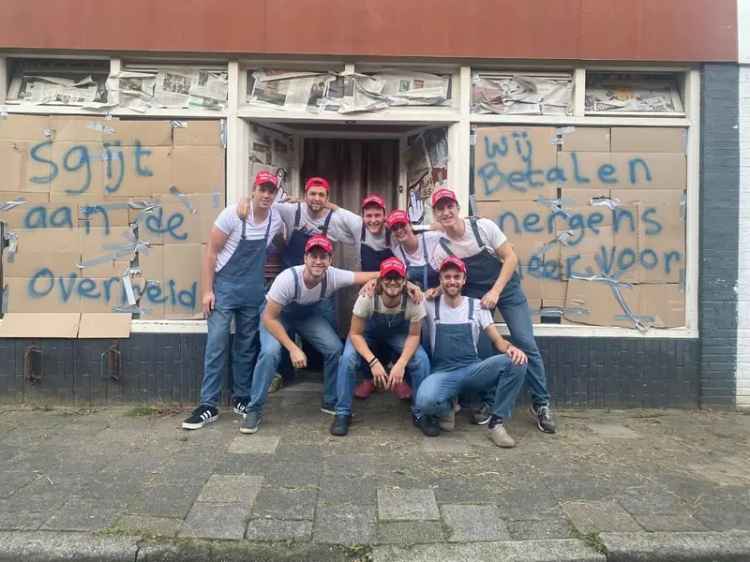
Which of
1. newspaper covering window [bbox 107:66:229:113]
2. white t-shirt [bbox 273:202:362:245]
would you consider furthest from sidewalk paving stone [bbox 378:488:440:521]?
newspaper covering window [bbox 107:66:229:113]

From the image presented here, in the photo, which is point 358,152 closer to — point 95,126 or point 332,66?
point 332,66

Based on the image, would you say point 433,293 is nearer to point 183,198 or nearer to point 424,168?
point 424,168

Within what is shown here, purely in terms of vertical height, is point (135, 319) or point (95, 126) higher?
point (95, 126)

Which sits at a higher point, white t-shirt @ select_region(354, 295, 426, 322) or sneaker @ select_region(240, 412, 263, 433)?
white t-shirt @ select_region(354, 295, 426, 322)

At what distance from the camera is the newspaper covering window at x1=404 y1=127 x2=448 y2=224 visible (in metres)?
5.57

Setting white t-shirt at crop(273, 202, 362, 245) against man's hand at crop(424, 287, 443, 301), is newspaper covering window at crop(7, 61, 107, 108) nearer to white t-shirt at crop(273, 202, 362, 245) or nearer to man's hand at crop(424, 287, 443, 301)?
white t-shirt at crop(273, 202, 362, 245)

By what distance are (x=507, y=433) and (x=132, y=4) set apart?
492cm

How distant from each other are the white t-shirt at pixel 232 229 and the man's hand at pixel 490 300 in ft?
6.35

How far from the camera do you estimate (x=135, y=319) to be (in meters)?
5.34

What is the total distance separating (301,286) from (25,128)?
3082mm

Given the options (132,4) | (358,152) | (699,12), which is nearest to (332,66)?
(358,152)

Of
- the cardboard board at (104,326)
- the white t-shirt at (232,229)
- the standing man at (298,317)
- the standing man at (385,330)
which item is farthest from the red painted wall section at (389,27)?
the cardboard board at (104,326)

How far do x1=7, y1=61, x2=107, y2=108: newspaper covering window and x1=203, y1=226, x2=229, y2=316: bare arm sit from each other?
1873 millimetres

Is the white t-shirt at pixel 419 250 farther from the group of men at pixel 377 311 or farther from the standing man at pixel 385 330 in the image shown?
the standing man at pixel 385 330
